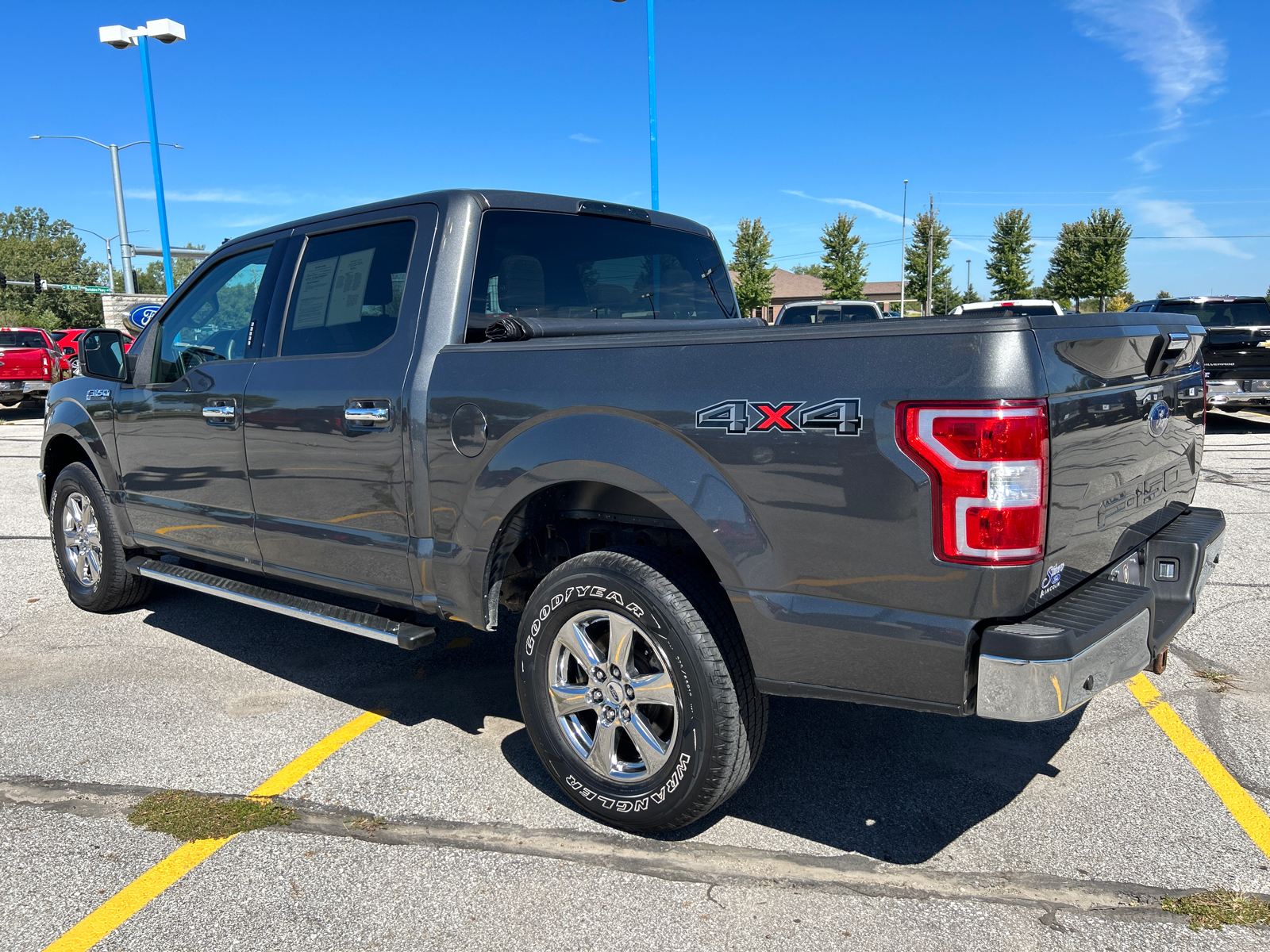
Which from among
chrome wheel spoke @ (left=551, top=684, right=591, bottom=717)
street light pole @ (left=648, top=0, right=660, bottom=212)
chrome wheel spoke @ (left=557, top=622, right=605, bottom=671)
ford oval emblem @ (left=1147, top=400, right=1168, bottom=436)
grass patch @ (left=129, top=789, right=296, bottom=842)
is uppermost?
street light pole @ (left=648, top=0, right=660, bottom=212)

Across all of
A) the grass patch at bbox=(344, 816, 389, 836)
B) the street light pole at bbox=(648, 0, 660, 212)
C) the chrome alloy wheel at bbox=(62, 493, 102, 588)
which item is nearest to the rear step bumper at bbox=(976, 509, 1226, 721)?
the grass patch at bbox=(344, 816, 389, 836)

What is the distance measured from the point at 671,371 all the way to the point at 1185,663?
10.6ft

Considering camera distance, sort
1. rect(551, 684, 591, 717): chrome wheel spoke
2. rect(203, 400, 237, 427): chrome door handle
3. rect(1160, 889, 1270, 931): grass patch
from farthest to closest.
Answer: rect(203, 400, 237, 427): chrome door handle, rect(551, 684, 591, 717): chrome wheel spoke, rect(1160, 889, 1270, 931): grass patch

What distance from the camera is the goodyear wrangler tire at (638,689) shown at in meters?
2.71

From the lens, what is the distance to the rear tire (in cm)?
517

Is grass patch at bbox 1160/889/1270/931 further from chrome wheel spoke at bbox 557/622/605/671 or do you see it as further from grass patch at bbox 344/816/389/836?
grass patch at bbox 344/816/389/836

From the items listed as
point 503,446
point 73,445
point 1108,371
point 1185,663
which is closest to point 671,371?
point 503,446

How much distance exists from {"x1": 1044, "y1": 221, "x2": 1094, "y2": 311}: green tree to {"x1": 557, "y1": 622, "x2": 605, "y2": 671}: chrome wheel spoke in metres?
61.3

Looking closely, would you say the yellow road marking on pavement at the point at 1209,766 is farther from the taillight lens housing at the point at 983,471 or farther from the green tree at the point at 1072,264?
the green tree at the point at 1072,264

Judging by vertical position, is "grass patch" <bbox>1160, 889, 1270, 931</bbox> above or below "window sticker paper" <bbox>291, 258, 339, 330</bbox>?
below

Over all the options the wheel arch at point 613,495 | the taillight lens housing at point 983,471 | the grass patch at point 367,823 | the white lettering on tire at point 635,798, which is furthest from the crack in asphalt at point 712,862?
the taillight lens housing at point 983,471

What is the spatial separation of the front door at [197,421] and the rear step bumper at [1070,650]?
124 inches

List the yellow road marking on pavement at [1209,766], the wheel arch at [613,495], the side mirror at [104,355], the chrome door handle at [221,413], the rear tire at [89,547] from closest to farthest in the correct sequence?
the wheel arch at [613,495] → the yellow road marking on pavement at [1209,766] → the chrome door handle at [221,413] → the side mirror at [104,355] → the rear tire at [89,547]

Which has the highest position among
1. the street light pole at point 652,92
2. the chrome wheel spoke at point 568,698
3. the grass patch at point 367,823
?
the street light pole at point 652,92
